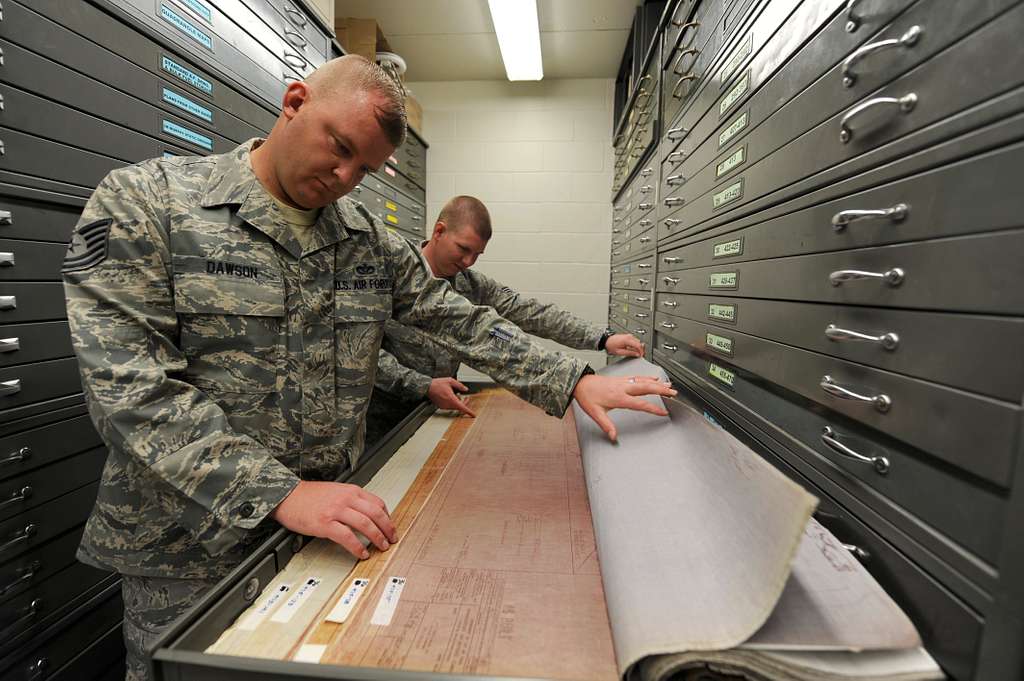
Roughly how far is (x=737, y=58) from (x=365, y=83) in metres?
0.81

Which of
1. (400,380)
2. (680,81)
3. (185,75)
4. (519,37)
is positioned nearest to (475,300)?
(400,380)

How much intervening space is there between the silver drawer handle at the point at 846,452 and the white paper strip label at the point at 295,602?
745mm

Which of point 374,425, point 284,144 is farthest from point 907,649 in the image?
point 374,425

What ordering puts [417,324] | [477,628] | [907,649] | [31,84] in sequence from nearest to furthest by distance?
[907,649]
[477,628]
[31,84]
[417,324]

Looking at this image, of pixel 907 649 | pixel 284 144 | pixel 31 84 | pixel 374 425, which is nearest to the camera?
pixel 907 649

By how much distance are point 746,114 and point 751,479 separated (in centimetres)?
81

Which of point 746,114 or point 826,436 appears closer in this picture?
point 826,436

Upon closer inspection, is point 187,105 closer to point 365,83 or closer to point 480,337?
point 365,83

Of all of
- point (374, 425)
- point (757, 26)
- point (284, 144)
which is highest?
point (757, 26)

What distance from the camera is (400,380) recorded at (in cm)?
170

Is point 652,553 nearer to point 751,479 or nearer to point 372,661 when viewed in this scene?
point 751,479

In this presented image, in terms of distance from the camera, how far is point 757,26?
962mm

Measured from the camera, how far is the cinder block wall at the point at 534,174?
153 inches

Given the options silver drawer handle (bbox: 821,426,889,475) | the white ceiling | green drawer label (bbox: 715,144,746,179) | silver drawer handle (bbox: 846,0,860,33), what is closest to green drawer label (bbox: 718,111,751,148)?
green drawer label (bbox: 715,144,746,179)
